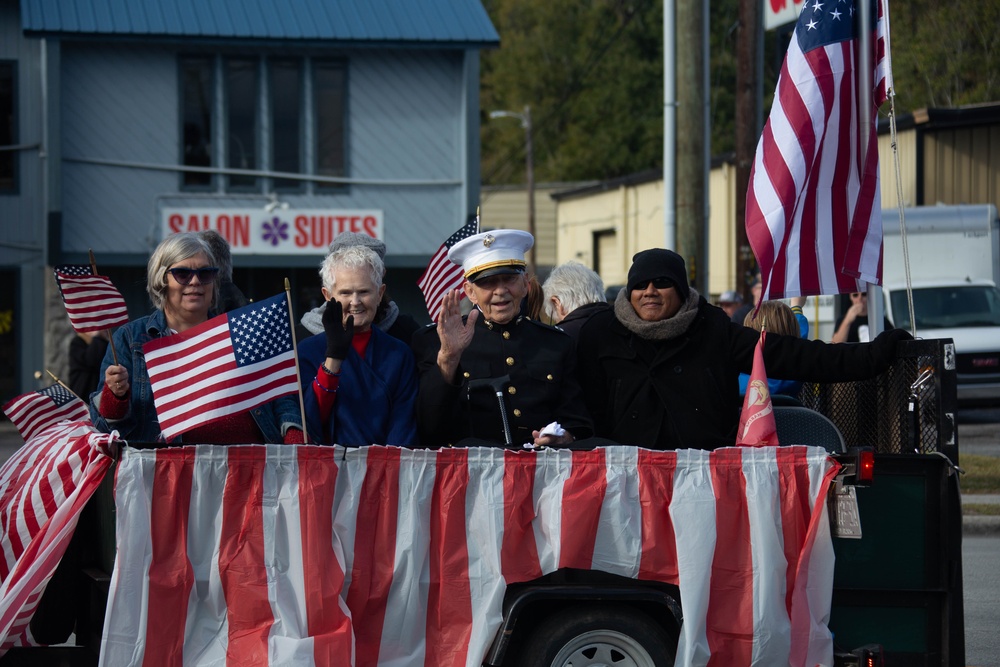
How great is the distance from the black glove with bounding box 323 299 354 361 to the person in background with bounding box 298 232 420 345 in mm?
895

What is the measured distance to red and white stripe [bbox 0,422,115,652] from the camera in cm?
480

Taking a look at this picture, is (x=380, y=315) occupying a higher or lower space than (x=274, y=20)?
lower

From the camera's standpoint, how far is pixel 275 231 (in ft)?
66.4

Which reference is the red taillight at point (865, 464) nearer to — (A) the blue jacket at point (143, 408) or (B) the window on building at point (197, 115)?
(A) the blue jacket at point (143, 408)

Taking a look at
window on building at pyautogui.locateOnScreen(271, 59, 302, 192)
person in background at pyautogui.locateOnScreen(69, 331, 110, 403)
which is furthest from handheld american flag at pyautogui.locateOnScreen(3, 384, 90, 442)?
window on building at pyautogui.locateOnScreen(271, 59, 302, 192)

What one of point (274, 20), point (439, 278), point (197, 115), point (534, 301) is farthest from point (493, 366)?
point (197, 115)

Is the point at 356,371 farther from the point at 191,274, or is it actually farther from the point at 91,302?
the point at 91,302

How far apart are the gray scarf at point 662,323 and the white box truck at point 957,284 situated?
13152 mm

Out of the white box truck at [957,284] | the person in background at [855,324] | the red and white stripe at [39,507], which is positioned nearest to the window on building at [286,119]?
the person in background at [855,324]

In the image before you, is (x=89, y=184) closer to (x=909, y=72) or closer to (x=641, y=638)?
(x=641, y=638)

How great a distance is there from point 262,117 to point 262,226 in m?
1.68

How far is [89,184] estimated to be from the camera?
65.0ft

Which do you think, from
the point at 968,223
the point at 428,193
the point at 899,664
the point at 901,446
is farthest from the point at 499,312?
the point at 968,223

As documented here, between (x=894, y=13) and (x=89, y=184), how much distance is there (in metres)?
26.6
